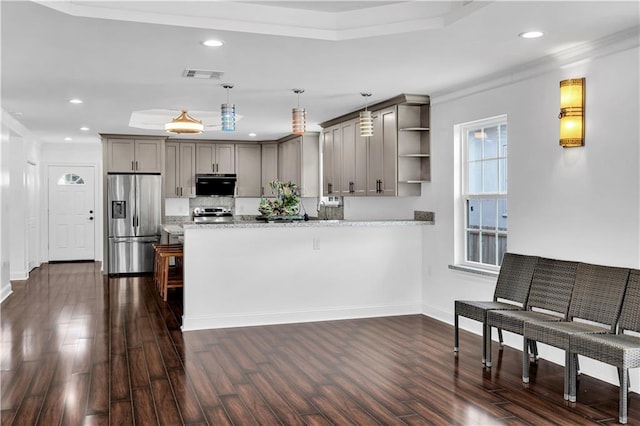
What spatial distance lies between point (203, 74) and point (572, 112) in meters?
3.08

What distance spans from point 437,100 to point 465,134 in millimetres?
540

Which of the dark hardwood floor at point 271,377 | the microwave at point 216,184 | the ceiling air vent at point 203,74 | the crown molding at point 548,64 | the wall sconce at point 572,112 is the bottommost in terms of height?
the dark hardwood floor at point 271,377

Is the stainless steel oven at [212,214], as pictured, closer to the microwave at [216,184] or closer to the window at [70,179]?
the microwave at [216,184]

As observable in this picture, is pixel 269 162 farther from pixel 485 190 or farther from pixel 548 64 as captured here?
pixel 548 64

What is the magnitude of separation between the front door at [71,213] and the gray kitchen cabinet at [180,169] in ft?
8.24

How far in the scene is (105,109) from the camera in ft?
23.4

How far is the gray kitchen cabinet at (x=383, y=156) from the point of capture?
255 inches

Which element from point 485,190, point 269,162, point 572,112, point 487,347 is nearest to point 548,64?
point 572,112

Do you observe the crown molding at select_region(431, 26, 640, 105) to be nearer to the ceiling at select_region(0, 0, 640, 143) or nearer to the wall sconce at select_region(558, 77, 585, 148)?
the ceiling at select_region(0, 0, 640, 143)

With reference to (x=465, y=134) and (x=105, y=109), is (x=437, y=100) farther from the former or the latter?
(x=105, y=109)

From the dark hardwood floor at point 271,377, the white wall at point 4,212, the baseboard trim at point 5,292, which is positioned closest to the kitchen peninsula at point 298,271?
the dark hardwood floor at point 271,377

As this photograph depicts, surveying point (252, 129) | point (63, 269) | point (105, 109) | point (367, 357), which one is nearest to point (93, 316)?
point (105, 109)

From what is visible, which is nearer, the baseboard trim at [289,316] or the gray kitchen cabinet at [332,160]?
the baseboard trim at [289,316]

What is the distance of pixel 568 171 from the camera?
4523mm
